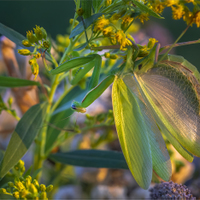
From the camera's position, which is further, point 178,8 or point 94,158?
point 94,158

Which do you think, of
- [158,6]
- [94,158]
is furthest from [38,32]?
[94,158]

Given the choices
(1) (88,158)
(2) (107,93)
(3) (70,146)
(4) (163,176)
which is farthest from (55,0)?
(4) (163,176)

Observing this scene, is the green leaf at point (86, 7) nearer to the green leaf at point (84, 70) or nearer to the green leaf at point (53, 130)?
the green leaf at point (84, 70)

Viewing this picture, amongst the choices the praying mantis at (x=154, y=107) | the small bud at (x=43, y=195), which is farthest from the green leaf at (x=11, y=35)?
the small bud at (x=43, y=195)

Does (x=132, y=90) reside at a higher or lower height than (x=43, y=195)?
higher

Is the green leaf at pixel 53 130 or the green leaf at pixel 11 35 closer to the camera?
the green leaf at pixel 11 35

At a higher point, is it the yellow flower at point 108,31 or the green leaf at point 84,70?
the yellow flower at point 108,31

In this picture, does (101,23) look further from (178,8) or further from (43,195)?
(43,195)
